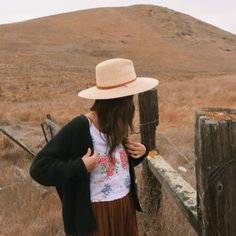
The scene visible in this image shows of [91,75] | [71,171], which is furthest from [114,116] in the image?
[91,75]

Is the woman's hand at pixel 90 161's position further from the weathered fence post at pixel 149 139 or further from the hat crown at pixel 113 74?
the weathered fence post at pixel 149 139

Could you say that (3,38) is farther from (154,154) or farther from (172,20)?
(154,154)

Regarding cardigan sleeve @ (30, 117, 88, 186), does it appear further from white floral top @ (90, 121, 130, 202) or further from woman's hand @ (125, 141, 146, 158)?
woman's hand @ (125, 141, 146, 158)

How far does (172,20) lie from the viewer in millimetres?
73312

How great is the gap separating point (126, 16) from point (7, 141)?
67012mm

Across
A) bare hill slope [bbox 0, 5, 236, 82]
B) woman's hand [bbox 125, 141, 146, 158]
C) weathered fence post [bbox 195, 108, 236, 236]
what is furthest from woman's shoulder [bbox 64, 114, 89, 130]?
bare hill slope [bbox 0, 5, 236, 82]

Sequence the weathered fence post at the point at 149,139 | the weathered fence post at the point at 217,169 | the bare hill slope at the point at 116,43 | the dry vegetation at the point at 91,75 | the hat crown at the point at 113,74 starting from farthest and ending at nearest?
the bare hill slope at the point at 116,43 → the dry vegetation at the point at 91,75 → the weathered fence post at the point at 149,139 → the hat crown at the point at 113,74 → the weathered fence post at the point at 217,169

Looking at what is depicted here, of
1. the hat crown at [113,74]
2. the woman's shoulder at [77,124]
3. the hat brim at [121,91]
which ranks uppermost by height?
the hat crown at [113,74]

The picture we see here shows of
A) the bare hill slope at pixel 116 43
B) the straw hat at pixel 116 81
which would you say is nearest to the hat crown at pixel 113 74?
the straw hat at pixel 116 81

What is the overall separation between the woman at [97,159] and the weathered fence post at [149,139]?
1289 millimetres

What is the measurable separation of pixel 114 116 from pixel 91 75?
35.5 meters

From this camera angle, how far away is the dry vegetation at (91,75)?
5.45 meters

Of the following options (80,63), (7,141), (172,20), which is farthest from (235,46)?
(7,141)

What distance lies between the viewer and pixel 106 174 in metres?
2.78
